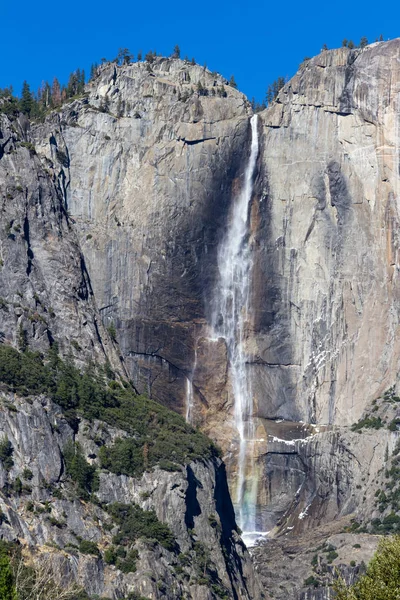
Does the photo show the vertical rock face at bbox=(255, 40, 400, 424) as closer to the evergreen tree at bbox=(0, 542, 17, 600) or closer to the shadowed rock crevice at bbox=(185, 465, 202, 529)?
the shadowed rock crevice at bbox=(185, 465, 202, 529)

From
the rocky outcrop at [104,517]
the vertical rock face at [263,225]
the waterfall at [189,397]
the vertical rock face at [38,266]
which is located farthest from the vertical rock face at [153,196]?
the rocky outcrop at [104,517]

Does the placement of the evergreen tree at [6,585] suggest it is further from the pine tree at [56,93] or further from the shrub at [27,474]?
the pine tree at [56,93]

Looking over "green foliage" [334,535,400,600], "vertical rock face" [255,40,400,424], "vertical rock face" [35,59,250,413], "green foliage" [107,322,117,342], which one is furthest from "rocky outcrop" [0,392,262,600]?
"green foliage" [334,535,400,600]

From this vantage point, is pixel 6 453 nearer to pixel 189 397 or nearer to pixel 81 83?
pixel 189 397

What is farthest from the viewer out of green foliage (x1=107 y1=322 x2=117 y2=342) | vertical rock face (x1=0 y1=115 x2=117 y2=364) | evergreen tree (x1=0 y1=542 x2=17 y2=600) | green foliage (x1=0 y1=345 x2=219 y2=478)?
green foliage (x1=107 y1=322 x2=117 y2=342)

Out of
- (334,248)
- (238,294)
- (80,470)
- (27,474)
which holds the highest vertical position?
(334,248)

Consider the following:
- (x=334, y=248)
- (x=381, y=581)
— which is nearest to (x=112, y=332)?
(x=334, y=248)
